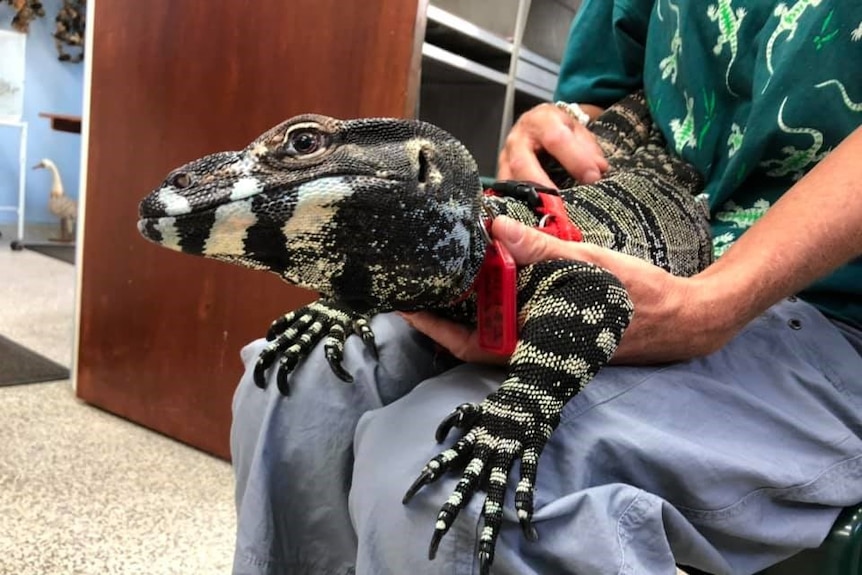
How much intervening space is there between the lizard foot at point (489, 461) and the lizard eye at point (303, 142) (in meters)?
0.31

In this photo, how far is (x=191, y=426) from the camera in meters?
2.20

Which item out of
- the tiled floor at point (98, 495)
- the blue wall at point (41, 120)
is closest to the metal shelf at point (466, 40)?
the tiled floor at point (98, 495)

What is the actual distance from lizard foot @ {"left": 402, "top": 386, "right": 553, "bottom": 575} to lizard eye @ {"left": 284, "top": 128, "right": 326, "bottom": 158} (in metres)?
0.31

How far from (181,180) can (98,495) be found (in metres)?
1.30

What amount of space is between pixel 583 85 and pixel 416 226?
969mm

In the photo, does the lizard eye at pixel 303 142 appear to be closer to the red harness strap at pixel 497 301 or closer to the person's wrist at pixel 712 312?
the red harness strap at pixel 497 301

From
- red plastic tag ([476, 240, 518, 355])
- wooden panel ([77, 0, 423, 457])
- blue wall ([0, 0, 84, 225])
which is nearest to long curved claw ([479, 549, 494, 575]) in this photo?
red plastic tag ([476, 240, 518, 355])

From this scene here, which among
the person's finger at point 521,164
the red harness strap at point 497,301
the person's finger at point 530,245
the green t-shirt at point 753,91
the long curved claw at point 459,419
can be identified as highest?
the green t-shirt at point 753,91

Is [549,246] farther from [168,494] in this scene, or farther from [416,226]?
[168,494]

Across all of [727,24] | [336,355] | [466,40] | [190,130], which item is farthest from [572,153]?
[190,130]

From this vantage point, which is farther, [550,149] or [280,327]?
[550,149]

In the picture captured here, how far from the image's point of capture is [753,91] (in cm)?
115

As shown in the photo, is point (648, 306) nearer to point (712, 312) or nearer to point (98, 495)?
point (712, 312)

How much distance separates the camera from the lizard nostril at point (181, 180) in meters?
0.76
